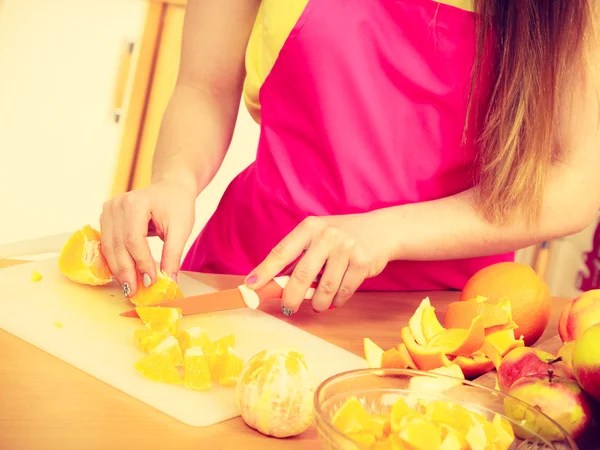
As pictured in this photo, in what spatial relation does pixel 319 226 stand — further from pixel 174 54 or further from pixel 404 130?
pixel 174 54

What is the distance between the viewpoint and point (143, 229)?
3.72 ft

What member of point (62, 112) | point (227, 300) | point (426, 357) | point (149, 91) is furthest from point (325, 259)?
point (62, 112)

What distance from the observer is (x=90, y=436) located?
2.34 feet

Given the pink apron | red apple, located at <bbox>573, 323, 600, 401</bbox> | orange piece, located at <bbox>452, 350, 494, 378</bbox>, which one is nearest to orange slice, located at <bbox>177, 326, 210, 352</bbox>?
orange piece, located at <bbox>452, 350, 494, 378</bbox>

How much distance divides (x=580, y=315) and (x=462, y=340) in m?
0.15

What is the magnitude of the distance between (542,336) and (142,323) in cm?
61

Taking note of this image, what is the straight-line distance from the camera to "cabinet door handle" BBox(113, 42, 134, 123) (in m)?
3.61

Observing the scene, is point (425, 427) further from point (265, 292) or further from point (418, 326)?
point (265, 292)

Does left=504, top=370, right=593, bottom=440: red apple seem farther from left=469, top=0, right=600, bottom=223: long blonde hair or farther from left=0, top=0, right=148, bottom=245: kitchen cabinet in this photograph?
left=0, top=0, right=148, bottom=245: kitchen cabinet

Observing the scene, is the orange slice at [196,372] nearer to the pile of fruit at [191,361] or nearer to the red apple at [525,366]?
the pile of fruit at [191,361]

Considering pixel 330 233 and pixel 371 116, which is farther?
pixel 371 116

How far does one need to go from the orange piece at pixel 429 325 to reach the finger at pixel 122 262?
1.40 ft

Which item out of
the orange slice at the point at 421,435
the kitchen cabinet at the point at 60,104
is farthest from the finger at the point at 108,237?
the kitchen cabinet at the point at 60,104

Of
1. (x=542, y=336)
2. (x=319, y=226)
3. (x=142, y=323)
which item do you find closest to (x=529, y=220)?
(x=542, y=336)
